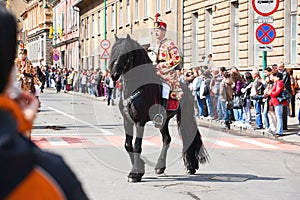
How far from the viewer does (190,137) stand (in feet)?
32.0

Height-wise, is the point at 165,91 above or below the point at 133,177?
above

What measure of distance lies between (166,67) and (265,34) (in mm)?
7762

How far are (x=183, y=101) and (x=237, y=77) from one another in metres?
9.54

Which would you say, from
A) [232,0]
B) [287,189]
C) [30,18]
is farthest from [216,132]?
[30,18]

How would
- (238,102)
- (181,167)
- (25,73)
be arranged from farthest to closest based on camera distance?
(238,102)
(25,73)
(181,167)

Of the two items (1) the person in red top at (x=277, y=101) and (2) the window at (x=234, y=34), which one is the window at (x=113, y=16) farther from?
(1) the person in red top at (x=277, y=101)

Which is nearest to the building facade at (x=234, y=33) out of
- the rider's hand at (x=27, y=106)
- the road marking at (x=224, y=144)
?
the road marking at (x=224, y=144)

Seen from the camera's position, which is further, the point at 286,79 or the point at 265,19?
the point at 286,79

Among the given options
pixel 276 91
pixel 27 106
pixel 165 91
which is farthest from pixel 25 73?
pixel 27 106

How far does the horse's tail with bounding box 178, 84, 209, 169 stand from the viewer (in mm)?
9609

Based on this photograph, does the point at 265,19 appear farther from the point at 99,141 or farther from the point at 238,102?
the point at 99,141

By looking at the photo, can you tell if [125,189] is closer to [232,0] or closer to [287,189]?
[287,189]

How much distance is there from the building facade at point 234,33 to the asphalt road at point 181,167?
306 inches

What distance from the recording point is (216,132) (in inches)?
701
